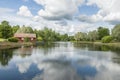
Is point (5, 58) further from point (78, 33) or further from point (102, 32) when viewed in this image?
point (78, 33)

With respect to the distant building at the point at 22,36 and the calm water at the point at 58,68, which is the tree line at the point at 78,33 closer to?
the distant building at the point at 22,36

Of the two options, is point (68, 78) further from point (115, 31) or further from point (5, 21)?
point (5, 21)

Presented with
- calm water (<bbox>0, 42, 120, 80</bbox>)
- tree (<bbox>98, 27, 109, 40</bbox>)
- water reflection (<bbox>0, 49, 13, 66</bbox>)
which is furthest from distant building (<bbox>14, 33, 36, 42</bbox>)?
calm water (<bbox>0, 42, 120, 80</bbox>)

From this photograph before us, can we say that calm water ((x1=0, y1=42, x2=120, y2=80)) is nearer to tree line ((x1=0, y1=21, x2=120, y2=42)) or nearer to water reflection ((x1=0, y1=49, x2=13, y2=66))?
water reflection ((x1=0, y1=49, x2=13, y2=66))

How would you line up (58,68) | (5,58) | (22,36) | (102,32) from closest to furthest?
(58,68), (5,58), (22,36), (102,32)

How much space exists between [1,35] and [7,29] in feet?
23.6

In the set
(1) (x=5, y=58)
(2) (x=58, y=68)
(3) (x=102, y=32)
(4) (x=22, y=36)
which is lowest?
(2) (x=58, y=68)

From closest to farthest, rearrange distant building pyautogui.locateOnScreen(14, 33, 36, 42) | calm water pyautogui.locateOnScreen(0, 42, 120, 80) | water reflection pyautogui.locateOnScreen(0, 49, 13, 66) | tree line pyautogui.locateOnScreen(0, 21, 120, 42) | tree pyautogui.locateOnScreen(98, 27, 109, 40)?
calm water pyautogui.locateOnScreen(0, 42, 120, 80) < water reflection pyautogui.locateOnScreen(0, 49, 13, 66) < tree line pyautogui.locateOnScreen(0, 21, 120, 42) < distant building pyautogui.locateOnScreen(14, 33, 36, 42) < tree pyautogui.locateOnScreen(98, 27, 109, 40)

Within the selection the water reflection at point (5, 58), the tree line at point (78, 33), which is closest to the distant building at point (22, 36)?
the tree line at point (78, 33)

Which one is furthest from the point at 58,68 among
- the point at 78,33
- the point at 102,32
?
the point at 78,33

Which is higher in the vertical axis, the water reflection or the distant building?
the distant building

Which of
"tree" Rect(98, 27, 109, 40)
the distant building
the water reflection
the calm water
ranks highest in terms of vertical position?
"tree" Rect(98, 27, 109, 40)

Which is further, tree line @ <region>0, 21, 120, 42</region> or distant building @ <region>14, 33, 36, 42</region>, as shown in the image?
distant building @ <region>14, 33, 36, 42</region>

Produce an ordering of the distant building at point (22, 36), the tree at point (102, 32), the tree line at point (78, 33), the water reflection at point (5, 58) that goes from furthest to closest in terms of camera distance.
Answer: the tree at point (102, 32)
the distant building at point (22, 36)
the tree line at point (78, 33)
the water reflection at point (5, 58)
